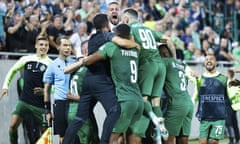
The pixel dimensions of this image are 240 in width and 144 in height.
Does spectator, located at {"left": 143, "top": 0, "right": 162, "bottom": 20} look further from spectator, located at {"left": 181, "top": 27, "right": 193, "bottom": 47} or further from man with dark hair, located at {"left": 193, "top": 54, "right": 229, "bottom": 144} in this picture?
man with dark hair, located at {"left": 193, "top": 54, "right": 229, "bottom": 144}

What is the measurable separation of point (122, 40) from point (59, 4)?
8920 mm

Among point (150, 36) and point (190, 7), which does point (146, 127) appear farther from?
point (190, 7)

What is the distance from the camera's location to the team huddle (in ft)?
42.9

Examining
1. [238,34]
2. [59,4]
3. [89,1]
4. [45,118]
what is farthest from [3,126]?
[238,34]

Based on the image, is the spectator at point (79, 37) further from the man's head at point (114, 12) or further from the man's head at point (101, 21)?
the man's head at point (101, 21)

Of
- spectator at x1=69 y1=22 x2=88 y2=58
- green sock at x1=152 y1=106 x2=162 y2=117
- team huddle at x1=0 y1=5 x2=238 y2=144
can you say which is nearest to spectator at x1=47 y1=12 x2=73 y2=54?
spectator at x1=69 y1=22 x2=88 y2=58

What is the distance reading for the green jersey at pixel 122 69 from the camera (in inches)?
512

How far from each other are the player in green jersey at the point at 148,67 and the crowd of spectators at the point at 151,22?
342 centimetres

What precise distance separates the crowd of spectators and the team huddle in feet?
5.42

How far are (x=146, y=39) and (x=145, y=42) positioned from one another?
0.21ft

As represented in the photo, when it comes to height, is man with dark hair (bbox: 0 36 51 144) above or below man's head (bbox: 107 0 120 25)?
below

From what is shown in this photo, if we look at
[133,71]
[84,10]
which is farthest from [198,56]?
[133,71]

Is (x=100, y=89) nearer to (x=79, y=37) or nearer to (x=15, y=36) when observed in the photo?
(x=15, y=36)

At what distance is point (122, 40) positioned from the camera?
42.9ft
